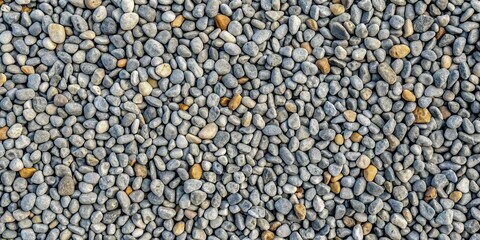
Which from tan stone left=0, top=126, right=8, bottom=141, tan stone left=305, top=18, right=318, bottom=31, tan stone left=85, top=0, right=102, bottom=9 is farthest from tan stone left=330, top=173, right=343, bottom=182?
tan stone left=0, top=126, right=8, bottom=141

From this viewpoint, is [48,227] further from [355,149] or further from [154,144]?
[355,149]

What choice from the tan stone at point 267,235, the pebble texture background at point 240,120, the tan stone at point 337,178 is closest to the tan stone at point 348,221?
the pebble texture background at point 240,120

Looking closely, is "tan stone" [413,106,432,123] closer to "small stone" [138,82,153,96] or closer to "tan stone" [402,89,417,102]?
"tan stone" [402,89,417,102]

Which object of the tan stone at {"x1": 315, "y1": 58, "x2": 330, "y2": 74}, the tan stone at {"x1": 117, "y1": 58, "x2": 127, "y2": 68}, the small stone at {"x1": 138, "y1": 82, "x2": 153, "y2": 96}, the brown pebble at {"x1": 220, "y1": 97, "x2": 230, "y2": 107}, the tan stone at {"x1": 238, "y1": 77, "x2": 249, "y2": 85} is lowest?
the brown pebble at {"x1": 220, "y1": 97, "x2": 230, "y2": 107}

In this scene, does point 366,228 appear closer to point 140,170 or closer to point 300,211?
point 300,211

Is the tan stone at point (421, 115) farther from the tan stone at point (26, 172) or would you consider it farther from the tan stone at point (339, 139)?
the tan stone at point (26, 172)

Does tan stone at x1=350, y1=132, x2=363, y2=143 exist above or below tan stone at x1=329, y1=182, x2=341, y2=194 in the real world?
above
